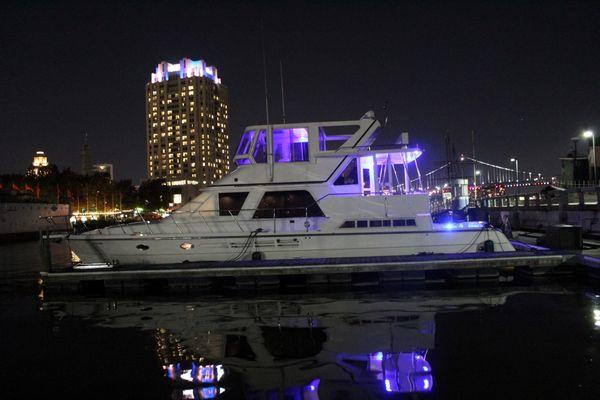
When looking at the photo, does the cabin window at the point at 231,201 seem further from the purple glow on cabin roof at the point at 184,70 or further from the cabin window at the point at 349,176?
the purple glow on cabin roof at the point at 184,70

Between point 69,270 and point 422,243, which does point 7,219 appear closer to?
point 69,270

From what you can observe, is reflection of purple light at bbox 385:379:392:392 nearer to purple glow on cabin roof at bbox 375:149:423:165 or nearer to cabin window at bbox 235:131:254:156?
purple glow on cabin roof at bbox 375:149:423:165

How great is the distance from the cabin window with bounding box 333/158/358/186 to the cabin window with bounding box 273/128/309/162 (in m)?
1.22

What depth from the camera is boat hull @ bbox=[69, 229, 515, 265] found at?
1345cm

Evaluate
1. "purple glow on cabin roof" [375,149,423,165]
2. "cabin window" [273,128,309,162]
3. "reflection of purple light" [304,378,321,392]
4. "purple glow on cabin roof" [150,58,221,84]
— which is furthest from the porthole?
"purple glow on cabin roof" [150,58,221,84]

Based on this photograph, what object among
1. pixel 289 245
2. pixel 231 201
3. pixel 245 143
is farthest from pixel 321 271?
pixel 245 143

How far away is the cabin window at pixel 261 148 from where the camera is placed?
1418 centimetres

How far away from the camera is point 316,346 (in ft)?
25.1

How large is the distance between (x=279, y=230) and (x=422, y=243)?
13.8ft

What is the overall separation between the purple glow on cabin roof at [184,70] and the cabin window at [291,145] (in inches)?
7189

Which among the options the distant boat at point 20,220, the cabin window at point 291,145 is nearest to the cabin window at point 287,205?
the cabin window at point 291,145

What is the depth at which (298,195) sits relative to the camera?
45.3 ft

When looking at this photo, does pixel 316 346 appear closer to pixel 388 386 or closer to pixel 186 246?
pixel 388 386

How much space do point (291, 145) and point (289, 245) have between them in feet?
10.3
